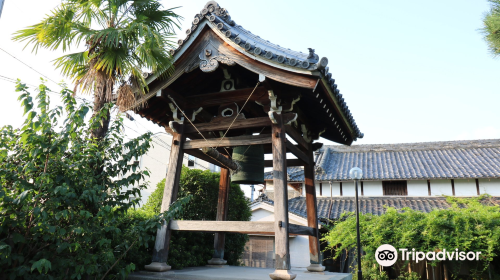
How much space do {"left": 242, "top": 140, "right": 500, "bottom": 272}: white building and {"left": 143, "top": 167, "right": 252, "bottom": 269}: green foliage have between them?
710 centimetres

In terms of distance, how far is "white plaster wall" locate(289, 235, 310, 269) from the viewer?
15.4 metres

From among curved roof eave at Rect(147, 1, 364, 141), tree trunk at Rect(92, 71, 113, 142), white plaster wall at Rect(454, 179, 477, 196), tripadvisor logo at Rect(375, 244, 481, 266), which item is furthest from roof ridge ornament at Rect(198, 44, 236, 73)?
white plaster wall at Rect(454, 179, 477, 196)

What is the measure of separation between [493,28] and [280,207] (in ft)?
18.7

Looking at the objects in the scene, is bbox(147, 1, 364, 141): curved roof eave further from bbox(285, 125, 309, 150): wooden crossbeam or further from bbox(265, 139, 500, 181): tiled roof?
bbox(265, 139, 500, 181): tiled roof

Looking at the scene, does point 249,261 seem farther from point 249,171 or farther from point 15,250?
point 15,250

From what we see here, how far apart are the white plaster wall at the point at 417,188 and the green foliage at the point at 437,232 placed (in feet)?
20.1

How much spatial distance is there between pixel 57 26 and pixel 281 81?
356 cm

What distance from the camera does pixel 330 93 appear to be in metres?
5.69

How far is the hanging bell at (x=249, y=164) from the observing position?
626 centimetres

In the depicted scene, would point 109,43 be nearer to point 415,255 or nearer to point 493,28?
point 493,28

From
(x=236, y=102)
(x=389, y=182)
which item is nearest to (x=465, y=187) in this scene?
(x=389, y=182)

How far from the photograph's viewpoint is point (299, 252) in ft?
51.3

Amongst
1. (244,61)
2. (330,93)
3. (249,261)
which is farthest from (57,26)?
(249,261)

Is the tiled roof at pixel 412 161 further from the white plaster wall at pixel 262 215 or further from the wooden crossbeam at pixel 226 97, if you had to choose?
the wooden crossbeam at pixel 226 97
